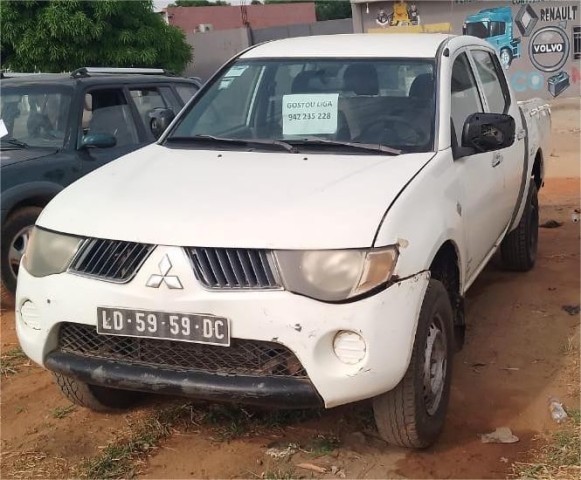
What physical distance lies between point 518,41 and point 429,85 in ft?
49.7

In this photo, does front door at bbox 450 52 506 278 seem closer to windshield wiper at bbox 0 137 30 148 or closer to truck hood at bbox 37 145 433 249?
truck hood at bbox 37 145 433 249

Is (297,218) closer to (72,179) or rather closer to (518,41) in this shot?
(72,179)

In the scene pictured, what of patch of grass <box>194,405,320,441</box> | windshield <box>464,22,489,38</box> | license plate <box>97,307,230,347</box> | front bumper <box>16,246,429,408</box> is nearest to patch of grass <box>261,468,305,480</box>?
patch of grass <box>194,405,320,441</box>

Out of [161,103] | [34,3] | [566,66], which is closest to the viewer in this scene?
[161,103]

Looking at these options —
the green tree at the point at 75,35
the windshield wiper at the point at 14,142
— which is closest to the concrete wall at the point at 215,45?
the green tree at the point at 75,35

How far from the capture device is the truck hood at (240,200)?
2953mm

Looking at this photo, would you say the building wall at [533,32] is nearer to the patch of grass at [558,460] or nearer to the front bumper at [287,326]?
the patch of grass at [558,460]

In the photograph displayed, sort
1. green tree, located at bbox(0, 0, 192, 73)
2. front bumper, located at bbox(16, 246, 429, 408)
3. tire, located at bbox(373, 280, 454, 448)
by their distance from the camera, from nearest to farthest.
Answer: front bumper, located at bbox(16, 246, 429, 408) → tire, located at bbox(373, 280, 454, 448) → green tree, located at bbox(0, 0, 192, 73)

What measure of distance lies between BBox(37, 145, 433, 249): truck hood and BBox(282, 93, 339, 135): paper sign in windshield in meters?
0.28

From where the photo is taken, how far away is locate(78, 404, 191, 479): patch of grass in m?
3.31

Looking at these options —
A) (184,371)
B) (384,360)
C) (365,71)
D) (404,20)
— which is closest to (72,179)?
(365,71)

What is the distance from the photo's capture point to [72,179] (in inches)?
232

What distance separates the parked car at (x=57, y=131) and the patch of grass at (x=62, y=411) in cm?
187

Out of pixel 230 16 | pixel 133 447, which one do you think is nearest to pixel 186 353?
pixel 133 447
